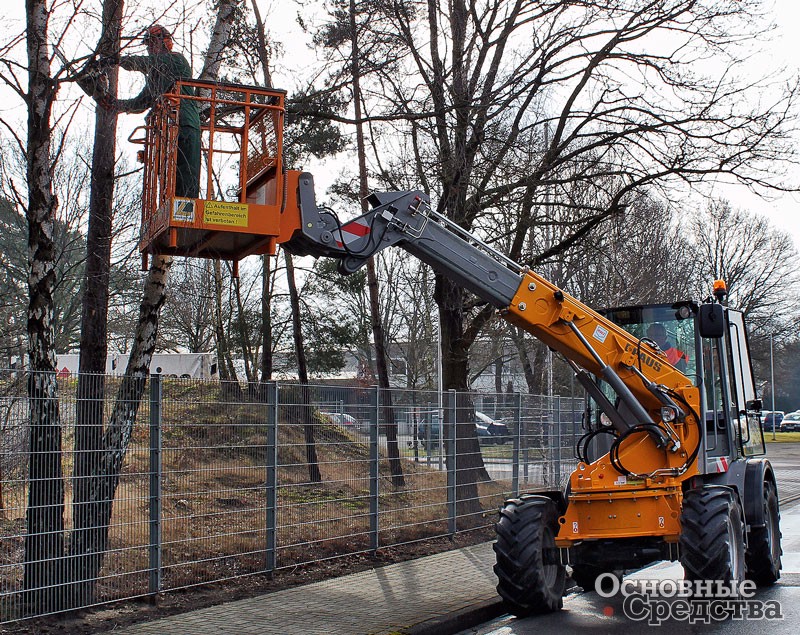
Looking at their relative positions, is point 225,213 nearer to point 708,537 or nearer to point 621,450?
point 621,450

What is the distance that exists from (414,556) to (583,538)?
11.8 ft

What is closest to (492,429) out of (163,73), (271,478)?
(271,478)

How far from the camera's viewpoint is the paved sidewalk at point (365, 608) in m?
7.63

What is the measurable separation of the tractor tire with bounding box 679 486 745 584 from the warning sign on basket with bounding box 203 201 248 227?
15.2 feet

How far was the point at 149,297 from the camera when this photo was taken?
972 cm

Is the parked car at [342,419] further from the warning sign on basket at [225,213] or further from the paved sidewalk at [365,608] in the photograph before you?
the warning sign on basket at [225,213]

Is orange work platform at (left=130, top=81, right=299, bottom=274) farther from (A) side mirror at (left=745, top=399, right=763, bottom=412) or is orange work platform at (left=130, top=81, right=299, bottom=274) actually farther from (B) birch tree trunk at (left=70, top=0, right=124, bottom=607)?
(A) side mirror at (left=745, top=399, right=763, bottom=412)

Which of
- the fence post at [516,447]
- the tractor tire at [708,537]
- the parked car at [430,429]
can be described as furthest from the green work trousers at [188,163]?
the fence post at [516,447]

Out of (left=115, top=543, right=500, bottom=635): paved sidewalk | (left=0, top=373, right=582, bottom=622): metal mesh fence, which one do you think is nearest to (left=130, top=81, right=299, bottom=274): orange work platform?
(left=0, top=373, right=582, bottom=622): metal mesh fence

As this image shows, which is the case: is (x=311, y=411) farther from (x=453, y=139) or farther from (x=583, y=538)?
(x=453, y=139)

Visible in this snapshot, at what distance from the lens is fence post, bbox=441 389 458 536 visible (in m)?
13.2

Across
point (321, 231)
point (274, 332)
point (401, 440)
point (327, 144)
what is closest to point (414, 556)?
point (401, 440)

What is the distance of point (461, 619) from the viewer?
8328mm

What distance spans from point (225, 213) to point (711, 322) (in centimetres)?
472
